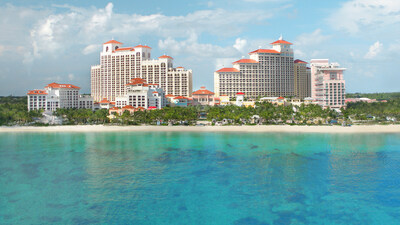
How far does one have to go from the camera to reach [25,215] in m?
19.0

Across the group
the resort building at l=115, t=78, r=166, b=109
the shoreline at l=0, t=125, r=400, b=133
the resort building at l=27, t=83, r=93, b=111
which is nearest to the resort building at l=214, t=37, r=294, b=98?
the resort building at l=115, t=78, r=166, b=109

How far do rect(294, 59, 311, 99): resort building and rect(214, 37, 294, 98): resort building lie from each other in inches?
128

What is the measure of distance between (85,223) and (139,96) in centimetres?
5869

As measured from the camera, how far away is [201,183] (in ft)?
81.5

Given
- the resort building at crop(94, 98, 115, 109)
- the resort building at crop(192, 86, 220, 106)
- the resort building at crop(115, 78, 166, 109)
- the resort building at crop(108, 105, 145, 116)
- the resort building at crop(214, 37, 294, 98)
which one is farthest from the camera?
the resort building at crop(214, 37, 294, 98)

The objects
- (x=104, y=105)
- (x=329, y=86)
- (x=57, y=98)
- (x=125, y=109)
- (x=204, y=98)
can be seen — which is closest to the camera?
(x=125, y=109)

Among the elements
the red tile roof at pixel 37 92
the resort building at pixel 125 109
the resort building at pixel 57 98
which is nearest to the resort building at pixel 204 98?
the resort building at pixel 125 109

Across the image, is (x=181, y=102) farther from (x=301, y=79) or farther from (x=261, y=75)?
(x=301, y=79)

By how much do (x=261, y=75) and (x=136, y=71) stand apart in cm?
3423

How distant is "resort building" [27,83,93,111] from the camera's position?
75.1m

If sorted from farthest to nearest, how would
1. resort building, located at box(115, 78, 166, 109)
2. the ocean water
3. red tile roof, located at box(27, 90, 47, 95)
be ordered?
resort building, located at box(115, 78, 166, 109) < red tile roof, located at box(27, 90, 47, 95) < the ocean water

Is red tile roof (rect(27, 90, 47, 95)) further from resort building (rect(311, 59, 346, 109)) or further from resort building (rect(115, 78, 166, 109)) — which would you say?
resort building (rect(311, 59, 346, 109))

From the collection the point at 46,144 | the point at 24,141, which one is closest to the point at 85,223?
the point at 46,144

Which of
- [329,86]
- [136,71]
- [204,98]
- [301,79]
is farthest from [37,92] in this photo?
[301,79]
